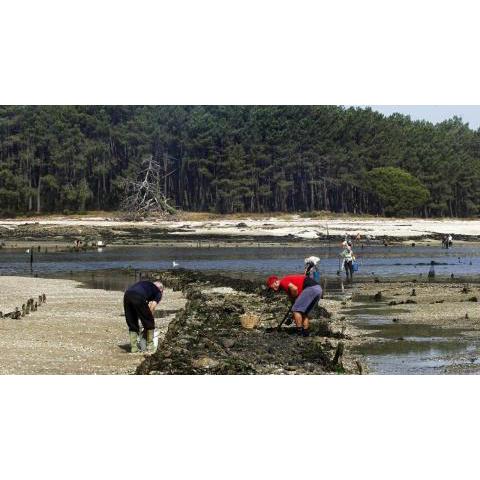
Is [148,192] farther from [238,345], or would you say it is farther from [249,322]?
[238,345]

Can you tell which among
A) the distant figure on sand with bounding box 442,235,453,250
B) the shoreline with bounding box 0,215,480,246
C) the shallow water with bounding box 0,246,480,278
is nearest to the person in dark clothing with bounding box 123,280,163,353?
the shallow water with bounding box 0,246,480,278

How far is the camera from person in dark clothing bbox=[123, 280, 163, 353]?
19.8 m

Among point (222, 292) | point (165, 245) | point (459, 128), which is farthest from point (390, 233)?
point (222, 292)

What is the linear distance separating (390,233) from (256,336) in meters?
49.0

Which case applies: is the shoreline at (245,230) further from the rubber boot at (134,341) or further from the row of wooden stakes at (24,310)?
the rubber boot at (134,341)

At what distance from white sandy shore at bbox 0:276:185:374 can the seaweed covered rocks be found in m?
0.71

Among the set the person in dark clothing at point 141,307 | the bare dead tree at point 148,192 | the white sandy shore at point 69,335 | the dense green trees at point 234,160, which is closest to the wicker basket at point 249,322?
the white sandy shore at point 69,335

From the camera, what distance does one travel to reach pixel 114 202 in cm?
7344

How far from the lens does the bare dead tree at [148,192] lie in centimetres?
7081

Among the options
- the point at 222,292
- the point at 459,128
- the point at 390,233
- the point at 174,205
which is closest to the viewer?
the point at 222,292

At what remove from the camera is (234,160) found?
221ft

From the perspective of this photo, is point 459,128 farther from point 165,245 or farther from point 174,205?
point 165,245

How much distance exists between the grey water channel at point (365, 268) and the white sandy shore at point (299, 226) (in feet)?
14.3

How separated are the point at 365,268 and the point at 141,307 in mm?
28951
